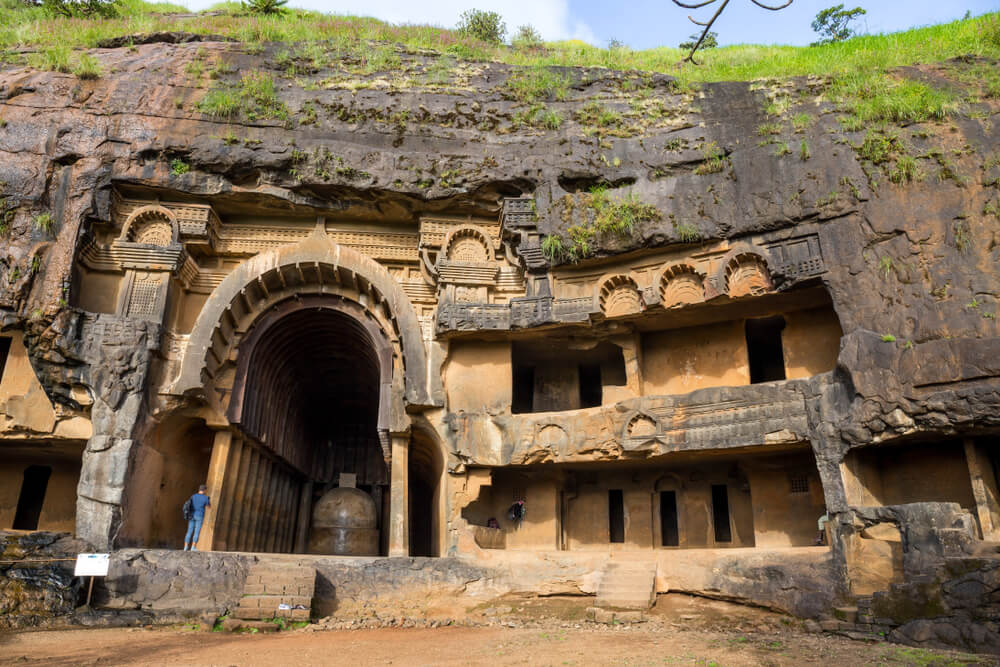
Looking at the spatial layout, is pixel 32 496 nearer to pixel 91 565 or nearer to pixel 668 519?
pixel 91 565

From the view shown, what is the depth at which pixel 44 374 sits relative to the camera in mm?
14883

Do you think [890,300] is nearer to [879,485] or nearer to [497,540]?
[879,485]

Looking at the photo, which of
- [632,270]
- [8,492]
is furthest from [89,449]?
[632,270]

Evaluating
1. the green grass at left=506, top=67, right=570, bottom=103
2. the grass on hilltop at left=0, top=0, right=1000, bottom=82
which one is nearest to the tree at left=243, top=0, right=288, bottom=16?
the grass on hilltop at left=0, top=0, right=1000, bottom=82

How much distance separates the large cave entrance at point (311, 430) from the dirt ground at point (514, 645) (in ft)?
17.0

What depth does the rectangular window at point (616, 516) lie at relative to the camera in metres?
17.5

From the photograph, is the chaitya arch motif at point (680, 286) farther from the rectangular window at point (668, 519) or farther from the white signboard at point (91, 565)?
the white signboard at point (91, 565)

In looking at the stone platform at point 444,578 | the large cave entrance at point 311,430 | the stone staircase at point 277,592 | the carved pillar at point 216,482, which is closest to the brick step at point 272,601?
the stone staircase at point 277,592

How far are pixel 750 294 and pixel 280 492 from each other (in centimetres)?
1415

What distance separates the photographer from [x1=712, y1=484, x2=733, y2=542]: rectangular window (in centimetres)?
1678

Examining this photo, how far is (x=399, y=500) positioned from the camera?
618 inches

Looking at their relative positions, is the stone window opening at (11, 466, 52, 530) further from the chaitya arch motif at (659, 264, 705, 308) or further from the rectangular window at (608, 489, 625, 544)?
the chaitya arch motif at (659, 264, 705, 308)

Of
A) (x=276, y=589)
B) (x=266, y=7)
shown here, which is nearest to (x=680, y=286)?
(x=276, y=589)

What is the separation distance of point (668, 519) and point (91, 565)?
505 inches
